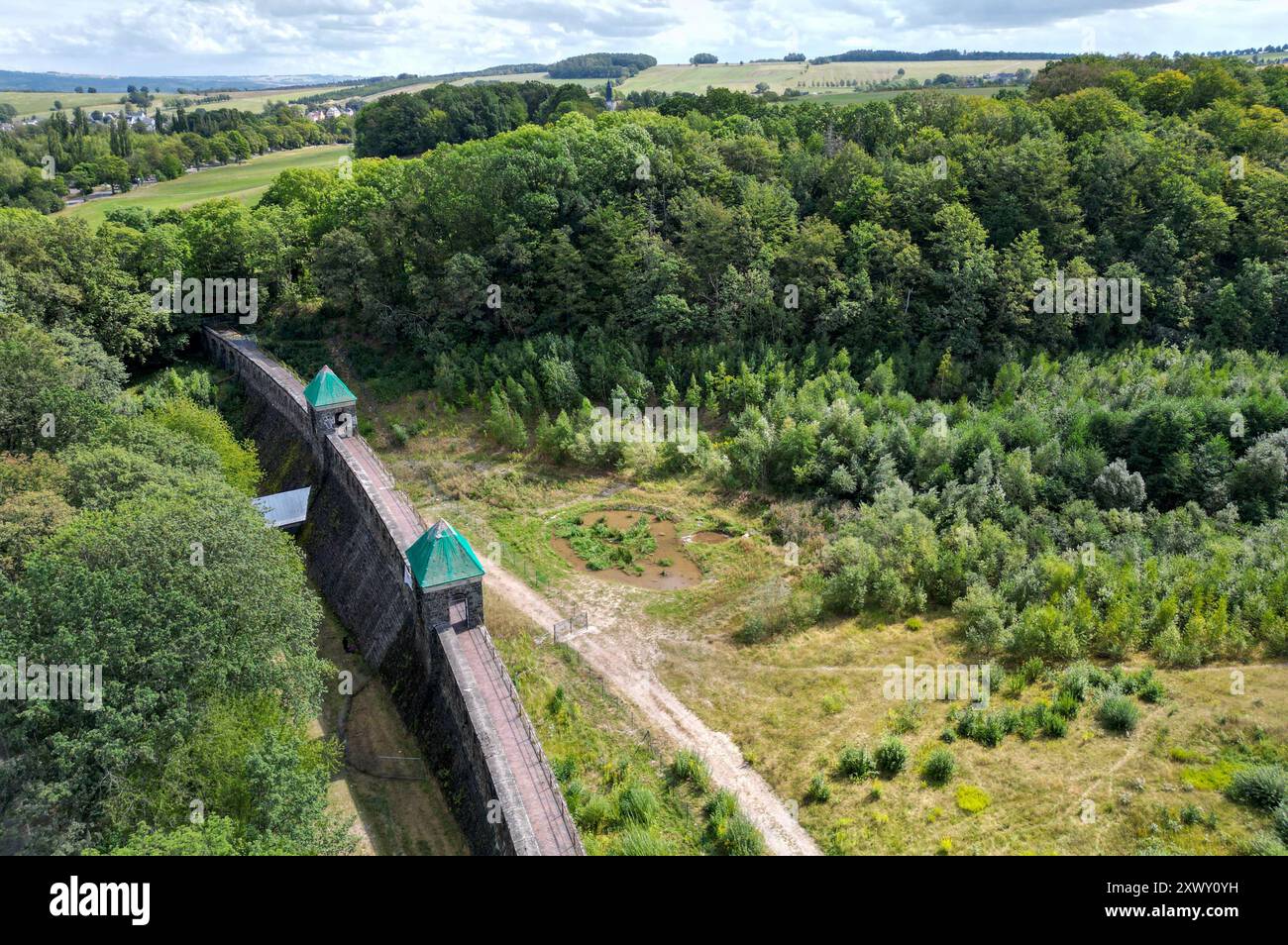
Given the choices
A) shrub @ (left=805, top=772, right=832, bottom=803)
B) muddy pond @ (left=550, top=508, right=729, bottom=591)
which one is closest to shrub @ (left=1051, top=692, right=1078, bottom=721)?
shrub @ (left=805, top=772, right=832, bottom=803)

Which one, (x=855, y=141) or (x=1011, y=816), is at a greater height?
(x=855, y=141)

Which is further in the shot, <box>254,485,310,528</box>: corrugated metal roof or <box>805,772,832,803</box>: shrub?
<box>254,485,310,528</box>: corrugated metal roof

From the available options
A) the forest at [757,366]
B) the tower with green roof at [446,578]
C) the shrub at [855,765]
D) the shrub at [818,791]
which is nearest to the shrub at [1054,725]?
the forest at [757,366]

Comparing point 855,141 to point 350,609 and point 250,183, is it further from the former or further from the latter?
point 250,183

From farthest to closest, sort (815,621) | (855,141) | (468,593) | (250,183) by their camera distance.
→ 1. (250,183)
2. (855,141)
3. (815,621)
4. (468,593)

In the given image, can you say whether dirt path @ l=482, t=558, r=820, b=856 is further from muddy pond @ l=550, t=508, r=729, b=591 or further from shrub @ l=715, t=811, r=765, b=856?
muddy pond @ l=550, t=508, r=729, b=591

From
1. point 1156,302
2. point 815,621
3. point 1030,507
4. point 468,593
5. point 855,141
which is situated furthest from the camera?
point 855,141

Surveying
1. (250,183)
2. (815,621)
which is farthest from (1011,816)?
(250,183)
